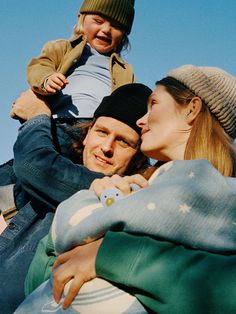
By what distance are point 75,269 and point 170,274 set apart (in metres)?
0.30

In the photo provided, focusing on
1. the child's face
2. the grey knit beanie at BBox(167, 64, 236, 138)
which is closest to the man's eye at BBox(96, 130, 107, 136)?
the grey knit beanie at BBox(167, 64, 236, 138)

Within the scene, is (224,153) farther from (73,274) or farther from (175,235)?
(73,274)

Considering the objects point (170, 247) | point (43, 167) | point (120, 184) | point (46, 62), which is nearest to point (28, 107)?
point (43, 167)

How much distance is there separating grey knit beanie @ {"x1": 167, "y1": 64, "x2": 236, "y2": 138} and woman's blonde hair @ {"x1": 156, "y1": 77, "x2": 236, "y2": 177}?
26mm

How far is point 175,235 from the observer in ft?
4.85

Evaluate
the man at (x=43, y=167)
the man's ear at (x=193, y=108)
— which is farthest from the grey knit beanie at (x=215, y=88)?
the man at (x=43, y=167)

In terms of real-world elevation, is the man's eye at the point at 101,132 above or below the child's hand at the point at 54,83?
below

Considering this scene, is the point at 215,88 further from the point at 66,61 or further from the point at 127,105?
the point at 66,61

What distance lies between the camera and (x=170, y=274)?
138 cm

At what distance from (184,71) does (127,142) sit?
0.71m

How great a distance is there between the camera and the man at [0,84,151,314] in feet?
7.84

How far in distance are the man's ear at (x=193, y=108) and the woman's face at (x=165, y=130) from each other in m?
0.02

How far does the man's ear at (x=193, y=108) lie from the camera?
7.52 feet

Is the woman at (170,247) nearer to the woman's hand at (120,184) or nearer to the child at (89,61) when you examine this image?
the woman's hand at (120,184)
